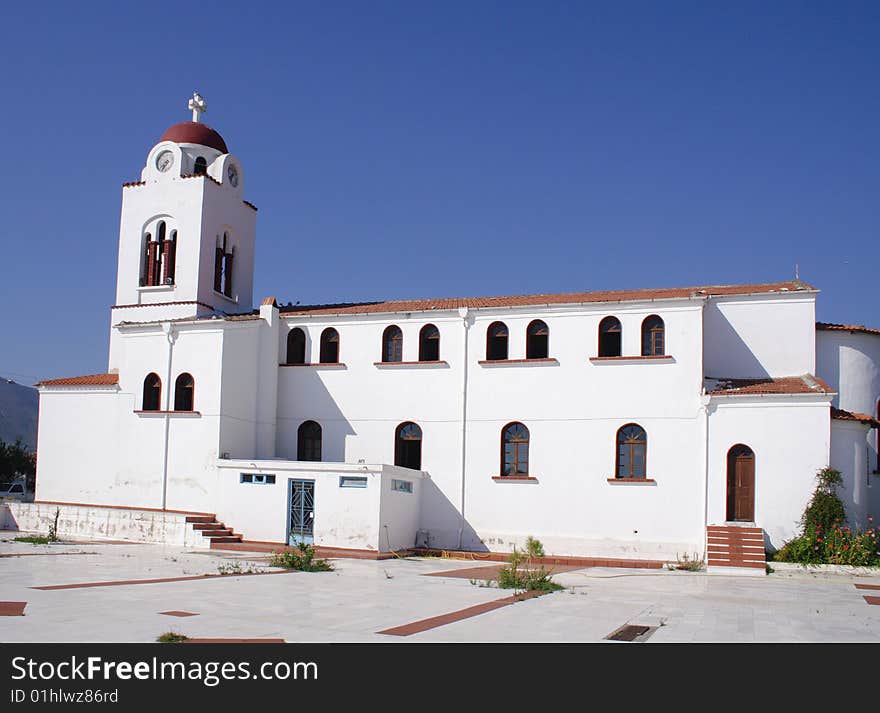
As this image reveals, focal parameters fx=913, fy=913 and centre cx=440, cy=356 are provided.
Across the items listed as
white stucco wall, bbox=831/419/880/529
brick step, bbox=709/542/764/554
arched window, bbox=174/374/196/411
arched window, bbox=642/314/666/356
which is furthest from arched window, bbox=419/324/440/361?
white stucco wall, bbox=831/419/880/529

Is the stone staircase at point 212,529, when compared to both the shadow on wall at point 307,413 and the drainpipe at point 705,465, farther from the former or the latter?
the drainpipe at point 705,465

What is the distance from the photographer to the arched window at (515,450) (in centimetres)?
2886

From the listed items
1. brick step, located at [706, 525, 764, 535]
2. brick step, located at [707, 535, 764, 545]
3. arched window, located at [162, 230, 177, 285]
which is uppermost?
arched window, located at [162, 230, 177, 285]

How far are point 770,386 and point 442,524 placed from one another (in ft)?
35.8

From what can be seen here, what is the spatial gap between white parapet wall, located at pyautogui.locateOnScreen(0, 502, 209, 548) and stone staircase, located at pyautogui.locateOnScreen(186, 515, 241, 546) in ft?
0.61

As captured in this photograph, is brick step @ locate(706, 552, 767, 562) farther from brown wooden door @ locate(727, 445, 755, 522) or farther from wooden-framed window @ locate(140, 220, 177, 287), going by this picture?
wooden-framed window @ locate(140, 220, 177, 287)

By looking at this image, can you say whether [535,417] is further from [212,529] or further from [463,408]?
[212,529]

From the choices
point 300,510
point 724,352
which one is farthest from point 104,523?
point 724,352

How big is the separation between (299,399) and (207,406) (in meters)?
3.44

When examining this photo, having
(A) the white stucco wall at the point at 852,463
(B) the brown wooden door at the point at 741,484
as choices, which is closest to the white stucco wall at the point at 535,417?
(B) the brown wooden door at the point at 741,484

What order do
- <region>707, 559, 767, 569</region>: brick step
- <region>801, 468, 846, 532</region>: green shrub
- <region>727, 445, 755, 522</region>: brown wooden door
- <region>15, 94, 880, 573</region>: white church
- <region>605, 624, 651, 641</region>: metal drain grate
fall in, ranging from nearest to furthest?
<region>605, 624, 651, 641</region>: metal drain grate, <region>707, 559, 767, 569</region>: brick step, <region>801, 468, 846, 532</region>: green shrub, <region>727, 445, 755, 522</region>: brown wooden door, <region>15, 94, 880, 573</region>: white church

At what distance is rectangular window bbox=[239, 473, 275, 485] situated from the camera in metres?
28.1
